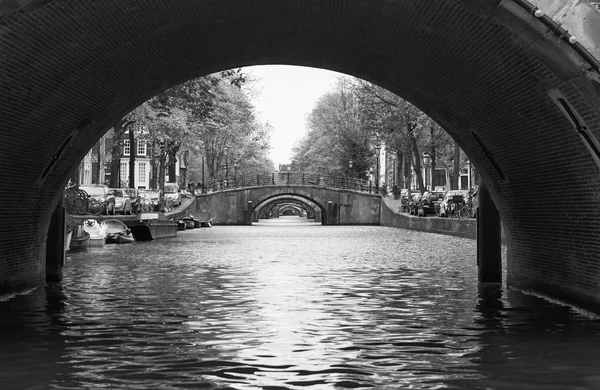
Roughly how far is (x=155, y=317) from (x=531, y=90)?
5052 mm

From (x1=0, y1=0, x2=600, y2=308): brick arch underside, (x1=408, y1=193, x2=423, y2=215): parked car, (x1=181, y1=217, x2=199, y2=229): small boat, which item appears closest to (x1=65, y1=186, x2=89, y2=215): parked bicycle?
(x1=0, y1=0, x2=600, y2=308): brick arch underside

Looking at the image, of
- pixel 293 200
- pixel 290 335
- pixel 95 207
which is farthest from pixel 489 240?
pixel 293 200

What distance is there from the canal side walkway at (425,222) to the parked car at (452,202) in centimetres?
64

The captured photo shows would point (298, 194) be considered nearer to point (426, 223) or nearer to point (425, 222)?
point (425, 222)

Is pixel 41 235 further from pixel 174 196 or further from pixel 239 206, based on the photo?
pixel 239 206

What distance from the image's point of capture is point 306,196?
69.6 metres

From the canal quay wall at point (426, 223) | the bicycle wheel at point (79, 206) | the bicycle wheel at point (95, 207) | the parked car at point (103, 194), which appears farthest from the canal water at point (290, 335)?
the parked car at point (103, 194)

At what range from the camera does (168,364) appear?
7.42 metres

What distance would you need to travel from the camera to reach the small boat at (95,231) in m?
28.8

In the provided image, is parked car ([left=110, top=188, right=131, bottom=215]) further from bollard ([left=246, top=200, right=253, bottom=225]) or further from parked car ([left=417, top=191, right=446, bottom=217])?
bollard ([left=246, top=200, right=253, bottom=225])

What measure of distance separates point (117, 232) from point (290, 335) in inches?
946

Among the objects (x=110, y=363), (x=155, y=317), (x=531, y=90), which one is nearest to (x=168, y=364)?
(x=110, y=363)

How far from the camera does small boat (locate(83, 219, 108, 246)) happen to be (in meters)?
28.8

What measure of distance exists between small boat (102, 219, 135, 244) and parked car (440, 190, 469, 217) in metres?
15.3
